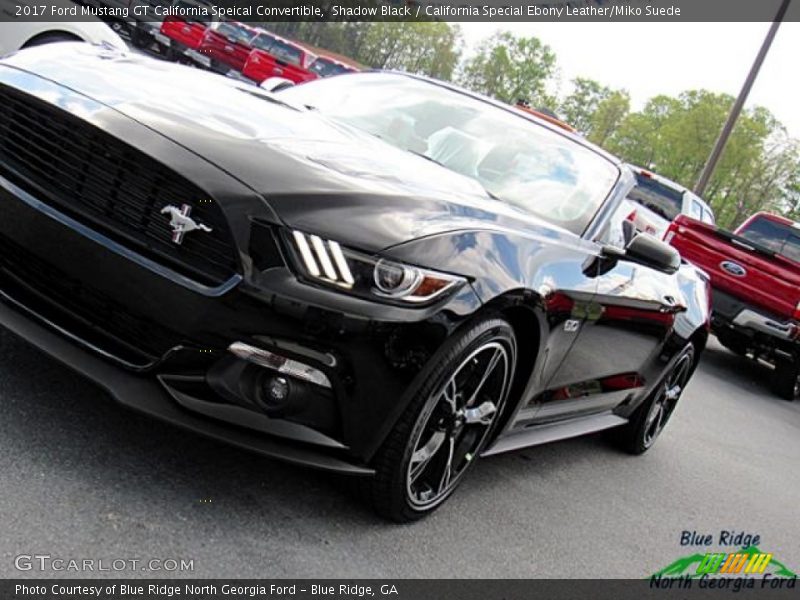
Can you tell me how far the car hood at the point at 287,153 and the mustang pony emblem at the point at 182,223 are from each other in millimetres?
170

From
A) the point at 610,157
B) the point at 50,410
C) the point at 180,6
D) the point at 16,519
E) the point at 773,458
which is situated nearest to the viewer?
the point at 16,519

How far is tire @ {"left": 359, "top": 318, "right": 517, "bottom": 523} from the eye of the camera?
2777mm

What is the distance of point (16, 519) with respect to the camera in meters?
2.35

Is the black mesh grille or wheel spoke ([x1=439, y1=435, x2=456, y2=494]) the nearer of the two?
the black mesh grille

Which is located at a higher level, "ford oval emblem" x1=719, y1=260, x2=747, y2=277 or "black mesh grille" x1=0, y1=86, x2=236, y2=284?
"black mesh grille" x1=0, y1=86, x2=236, y2=284

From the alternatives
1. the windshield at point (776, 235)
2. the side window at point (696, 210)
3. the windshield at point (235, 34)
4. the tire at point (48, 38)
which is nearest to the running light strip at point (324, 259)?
the tire at point (48, 38)

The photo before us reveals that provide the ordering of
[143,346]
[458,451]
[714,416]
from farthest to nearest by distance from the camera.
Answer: [714,416] < [458,451] < [143,346]

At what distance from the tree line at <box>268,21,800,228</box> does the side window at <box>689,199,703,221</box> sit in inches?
1830

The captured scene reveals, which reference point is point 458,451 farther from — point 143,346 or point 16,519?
point 16,519

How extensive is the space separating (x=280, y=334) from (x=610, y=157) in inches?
102

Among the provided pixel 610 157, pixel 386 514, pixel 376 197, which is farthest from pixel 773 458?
pixel 376 197

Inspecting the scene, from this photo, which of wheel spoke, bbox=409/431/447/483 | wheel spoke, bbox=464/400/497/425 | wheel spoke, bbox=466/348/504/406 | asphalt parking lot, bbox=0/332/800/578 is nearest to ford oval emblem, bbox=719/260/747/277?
asphalt parking lot, bbox=0/332/800/578

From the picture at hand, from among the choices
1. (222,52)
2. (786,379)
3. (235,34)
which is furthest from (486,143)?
(235,34)

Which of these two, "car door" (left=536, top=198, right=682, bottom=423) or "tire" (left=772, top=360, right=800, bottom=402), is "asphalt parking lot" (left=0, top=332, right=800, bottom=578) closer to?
"car door" (left=536, top=198, right=682, bottom=423)
